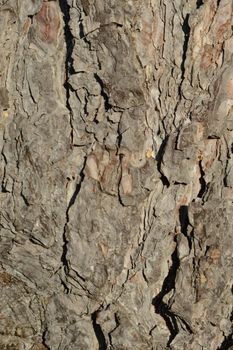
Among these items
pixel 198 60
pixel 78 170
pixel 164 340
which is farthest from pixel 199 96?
pixel 164 340

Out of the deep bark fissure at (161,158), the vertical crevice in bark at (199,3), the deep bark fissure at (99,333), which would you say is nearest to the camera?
the vertical crevice in bark at (199,3)

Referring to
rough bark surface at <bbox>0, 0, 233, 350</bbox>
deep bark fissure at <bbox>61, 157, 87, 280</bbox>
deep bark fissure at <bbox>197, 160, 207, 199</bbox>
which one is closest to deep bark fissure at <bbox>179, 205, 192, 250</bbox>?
rough bark surface at <bbox>0, 0, 233, 350</bbox>

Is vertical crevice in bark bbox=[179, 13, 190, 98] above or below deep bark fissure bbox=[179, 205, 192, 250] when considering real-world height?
above

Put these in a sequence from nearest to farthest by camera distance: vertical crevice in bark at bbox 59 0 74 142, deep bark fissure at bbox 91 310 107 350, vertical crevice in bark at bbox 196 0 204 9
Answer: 1. vertical crevice in bark at bbox 196 0 204 9
2. vertical crevice in bark at bbox 59 0 74 142
3. deep bark fissure at bbox 91 310 107 350

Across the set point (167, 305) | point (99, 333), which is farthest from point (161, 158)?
point (99, 333)

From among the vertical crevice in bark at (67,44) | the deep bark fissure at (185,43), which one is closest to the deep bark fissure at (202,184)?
the deep bark fissure at (185,43)

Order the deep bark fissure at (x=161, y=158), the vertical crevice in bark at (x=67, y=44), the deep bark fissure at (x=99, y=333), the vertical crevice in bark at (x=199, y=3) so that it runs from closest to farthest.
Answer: the vertical crevice in bark at (x=199, y=3) < the deep bark fissure at (x=161, y=158) < the vertical crevice in bark at (x=67, y=44) < the deep bark fissure at (x=99, y=333)

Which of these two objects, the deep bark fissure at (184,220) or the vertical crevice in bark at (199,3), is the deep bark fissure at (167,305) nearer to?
the deep bark fissure at (184,220)

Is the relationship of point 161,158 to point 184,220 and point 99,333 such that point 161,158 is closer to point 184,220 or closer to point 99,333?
point 184,220

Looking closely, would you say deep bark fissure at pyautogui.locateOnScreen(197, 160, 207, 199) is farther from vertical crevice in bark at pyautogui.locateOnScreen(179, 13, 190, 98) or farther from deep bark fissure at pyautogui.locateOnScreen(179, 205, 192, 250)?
vertical crevice in bark at pyautogui.locateOnScreen(179, 13, 190, 98)
